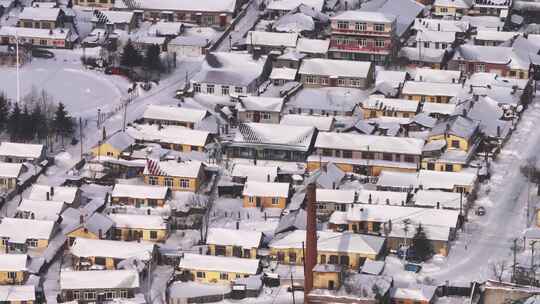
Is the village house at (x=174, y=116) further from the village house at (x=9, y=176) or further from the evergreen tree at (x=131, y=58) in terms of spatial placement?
the village house at (x=9, y=176)

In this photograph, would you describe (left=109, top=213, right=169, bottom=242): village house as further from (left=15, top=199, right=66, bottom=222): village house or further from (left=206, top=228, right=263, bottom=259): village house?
(left=15, top=199, right=66, bottom=222): village house

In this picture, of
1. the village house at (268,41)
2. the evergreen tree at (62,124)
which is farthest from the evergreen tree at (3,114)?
the village house at (268,41)

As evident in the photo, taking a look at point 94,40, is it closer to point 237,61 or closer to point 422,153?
point 237,61

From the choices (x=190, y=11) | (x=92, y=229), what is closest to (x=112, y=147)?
(x=92, y=229)

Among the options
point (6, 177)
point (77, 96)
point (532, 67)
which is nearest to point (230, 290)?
point (6, 177)

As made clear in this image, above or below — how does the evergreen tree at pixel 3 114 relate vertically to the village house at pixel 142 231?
above

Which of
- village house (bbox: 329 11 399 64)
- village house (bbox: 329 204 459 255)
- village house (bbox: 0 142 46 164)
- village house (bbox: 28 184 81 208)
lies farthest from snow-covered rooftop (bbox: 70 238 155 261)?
village house (bbox: 329 11 399 64)

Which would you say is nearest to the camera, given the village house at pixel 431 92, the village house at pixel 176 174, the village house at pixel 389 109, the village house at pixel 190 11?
the village house at pixel 176 174
